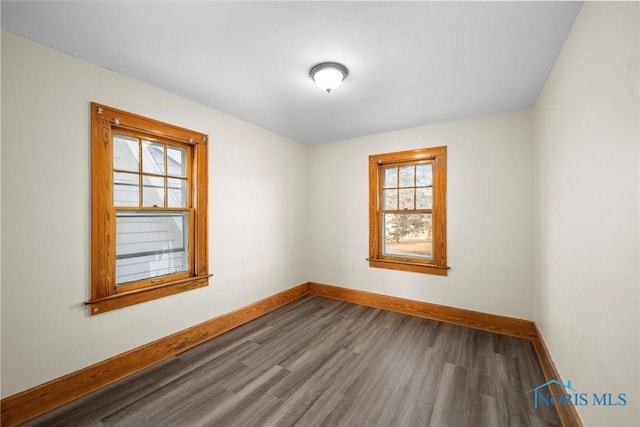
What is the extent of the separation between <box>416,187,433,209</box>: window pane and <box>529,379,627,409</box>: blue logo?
2.15m

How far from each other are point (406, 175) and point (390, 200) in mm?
430

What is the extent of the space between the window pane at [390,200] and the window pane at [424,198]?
12.5 inches

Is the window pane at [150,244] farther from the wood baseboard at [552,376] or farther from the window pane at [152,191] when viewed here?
the wood baseboard at [552,376]

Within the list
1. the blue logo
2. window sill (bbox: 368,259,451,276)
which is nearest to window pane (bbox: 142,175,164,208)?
window sill (bbox: 368,259,451,276)

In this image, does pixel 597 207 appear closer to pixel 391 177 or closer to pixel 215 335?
pixel 391 177

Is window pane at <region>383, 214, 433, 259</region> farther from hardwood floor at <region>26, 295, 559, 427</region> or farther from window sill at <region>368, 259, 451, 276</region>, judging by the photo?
hardwood floor at <region>26, 295, 559, 427</region>

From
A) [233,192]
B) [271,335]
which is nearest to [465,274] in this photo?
[271,335]

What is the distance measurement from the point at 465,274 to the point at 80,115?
4223 mm

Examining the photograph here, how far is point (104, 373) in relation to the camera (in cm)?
213

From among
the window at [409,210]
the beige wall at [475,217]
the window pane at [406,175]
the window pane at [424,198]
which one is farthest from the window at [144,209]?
the window pane at [424,198]

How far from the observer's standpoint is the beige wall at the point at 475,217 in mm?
3000

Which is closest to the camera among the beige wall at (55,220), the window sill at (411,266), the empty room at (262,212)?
the empty room at (262,212)

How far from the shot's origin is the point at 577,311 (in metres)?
1.62

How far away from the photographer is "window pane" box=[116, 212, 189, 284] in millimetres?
2359
